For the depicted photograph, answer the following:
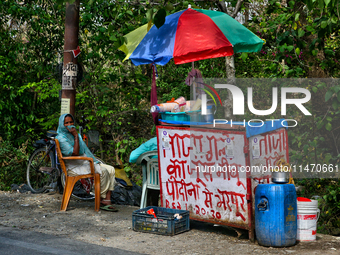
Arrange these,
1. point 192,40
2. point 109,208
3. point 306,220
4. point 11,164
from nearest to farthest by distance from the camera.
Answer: point 306,220
point 192,40
point 109,208
point 11,164

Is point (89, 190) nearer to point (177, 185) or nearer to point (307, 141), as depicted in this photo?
point (177, 185)

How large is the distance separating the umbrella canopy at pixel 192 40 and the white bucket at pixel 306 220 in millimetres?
2258

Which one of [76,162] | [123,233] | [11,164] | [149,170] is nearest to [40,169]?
[76,162]

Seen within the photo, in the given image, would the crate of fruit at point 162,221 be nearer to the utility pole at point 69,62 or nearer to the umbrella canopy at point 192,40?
the umbrella canopy at point 192,40

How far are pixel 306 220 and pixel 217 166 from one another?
122 cm

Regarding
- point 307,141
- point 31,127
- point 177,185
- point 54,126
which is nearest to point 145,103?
point 54,126

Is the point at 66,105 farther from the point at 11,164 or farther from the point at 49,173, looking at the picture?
the point at 11,164

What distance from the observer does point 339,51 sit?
7.22 meters

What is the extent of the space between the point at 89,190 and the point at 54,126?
322 centimetres

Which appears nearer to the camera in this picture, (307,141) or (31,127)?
(307,141)

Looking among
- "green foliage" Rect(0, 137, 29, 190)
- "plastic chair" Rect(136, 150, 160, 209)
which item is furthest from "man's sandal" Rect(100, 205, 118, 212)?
"green foliage" Rect(0, 137, 29, 190)

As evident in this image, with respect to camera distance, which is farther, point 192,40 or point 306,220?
point 192,40

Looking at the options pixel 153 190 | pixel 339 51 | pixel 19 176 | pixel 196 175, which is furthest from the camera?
pixel 19 176

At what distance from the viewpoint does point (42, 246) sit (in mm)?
4859
